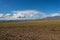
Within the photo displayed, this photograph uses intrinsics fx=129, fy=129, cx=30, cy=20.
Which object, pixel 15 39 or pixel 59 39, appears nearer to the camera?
pixel 15 39

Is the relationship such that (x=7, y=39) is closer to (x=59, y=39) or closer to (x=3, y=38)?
(x=3, y=38)

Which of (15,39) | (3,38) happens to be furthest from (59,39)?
(3,38)

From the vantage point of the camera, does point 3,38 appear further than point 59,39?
No

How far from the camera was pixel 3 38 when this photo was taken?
17562 millimetres

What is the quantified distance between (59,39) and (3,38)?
9976 mm

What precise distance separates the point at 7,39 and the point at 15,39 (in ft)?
3.59

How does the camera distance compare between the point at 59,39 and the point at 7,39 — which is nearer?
the point at 7,39

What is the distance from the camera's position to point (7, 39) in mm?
17438

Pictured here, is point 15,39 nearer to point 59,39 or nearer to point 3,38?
point 3,38

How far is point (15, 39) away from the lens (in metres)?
17.8

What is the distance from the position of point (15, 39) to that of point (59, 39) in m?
8.49

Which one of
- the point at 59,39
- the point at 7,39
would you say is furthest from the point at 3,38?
the point at 59,39

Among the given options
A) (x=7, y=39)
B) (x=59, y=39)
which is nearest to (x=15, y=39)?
(x=7, y=39)

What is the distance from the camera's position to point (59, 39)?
22375 millimetres
